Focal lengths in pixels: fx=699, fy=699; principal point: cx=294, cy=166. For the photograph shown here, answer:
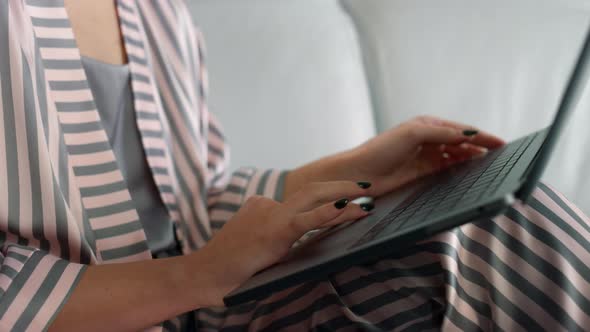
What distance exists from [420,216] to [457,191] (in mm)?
79

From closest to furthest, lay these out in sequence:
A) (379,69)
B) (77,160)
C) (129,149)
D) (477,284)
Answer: (477,284), (77,160), (129,149), (379,69)

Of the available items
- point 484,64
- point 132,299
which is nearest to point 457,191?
point 132,299

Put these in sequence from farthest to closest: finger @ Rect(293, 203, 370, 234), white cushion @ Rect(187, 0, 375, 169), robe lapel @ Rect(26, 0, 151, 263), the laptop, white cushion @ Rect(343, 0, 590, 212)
A: white cushion @ Rect(187, 0, 375, 169) < white cushion @ Rect(343, 0, 590, 212) < robe lapel @ Rect(26, 0, 151, 263) < finger @ Rect(293, 203, 370, 234) < the laptop

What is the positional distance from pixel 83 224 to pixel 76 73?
0.17 metres

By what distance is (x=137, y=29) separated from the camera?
91 cm

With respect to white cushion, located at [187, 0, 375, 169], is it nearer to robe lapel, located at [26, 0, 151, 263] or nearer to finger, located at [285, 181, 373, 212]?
robe lapel, located at [26, 0, 151, 263]

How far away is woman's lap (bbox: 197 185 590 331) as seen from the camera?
0.63 m

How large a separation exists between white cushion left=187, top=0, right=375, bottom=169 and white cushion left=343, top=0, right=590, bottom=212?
7cm

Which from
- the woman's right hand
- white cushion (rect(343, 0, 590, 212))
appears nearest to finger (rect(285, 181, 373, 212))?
the woman's right hand

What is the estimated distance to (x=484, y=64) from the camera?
1.18 m

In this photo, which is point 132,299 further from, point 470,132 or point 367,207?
point 470,132

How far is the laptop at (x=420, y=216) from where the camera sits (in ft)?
1.58

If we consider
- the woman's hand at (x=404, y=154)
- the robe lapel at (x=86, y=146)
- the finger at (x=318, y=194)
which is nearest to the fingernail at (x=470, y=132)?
the woman's hand at (x=404, y=154)

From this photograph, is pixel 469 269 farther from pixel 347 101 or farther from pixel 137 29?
pixel 347 101
